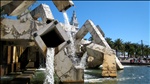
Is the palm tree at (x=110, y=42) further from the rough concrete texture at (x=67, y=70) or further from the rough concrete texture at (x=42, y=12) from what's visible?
the rough concrete texture at (x=67, y=70)

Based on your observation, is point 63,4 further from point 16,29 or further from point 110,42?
point 110,42

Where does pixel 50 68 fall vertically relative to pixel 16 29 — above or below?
below

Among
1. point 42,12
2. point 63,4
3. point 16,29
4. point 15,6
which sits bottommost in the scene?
point 16,29

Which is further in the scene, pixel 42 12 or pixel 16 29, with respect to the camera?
pixel 42 12

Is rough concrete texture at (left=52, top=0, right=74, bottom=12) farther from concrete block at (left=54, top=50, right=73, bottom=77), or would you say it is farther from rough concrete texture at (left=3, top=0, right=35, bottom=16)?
concrete block at (left=54, top=50, right=73, bottom=77)

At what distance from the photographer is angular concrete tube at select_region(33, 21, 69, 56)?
952 cm

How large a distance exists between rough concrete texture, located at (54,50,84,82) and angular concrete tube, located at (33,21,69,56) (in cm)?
44

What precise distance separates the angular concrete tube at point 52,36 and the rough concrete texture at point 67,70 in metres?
0.44

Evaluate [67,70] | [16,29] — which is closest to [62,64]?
[67,70]

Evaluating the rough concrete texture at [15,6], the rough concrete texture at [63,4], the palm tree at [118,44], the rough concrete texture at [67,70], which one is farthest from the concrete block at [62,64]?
the palm tree at [118,44]

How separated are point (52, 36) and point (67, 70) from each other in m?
1.46

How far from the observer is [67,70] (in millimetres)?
10125

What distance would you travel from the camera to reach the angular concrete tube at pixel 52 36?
952cm

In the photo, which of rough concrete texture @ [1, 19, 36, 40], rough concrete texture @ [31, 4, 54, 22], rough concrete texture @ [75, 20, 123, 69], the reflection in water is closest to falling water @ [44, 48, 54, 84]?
rough concrete texture @ [1, 19, 36, 40]
